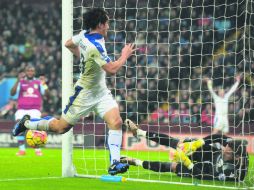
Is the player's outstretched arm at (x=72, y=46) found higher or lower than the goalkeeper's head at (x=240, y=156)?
higher

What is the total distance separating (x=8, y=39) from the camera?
91.1 feet

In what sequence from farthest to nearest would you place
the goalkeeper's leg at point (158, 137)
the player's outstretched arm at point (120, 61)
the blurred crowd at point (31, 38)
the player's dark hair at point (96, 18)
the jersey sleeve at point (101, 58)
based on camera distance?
the blurred crowd at point (31, 38), the goalkeeper's leg at point (158, 137), the player's dark hair at point (96, 18), the jersey sleeve at point (101, 58), the player's outstretched arm at point (120, 61)

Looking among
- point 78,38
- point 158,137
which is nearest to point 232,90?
point 158,137

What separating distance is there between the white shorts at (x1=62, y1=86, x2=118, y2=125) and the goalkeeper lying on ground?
1.43 m

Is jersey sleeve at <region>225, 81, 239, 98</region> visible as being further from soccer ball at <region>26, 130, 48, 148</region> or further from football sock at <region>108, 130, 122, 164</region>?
football sock at <region>108, 130, 122, 164</region>

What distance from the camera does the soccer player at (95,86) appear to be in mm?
8398

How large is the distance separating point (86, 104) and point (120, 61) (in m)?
0.90

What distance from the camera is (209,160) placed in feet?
31.9

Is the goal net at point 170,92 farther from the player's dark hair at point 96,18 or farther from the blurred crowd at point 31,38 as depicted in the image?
the blurred crowd at point 31,38

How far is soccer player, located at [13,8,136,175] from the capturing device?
8.40 meters

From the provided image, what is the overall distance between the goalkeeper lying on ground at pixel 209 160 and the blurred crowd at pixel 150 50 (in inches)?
276

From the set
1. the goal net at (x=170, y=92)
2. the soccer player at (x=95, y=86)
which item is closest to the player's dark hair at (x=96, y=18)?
the soccer player at (x=95, y=86)

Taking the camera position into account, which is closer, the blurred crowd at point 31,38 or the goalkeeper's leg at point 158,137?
the goalkeeper's leg at point 158,137

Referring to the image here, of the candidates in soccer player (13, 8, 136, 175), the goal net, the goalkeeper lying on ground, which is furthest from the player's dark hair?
the goal net
